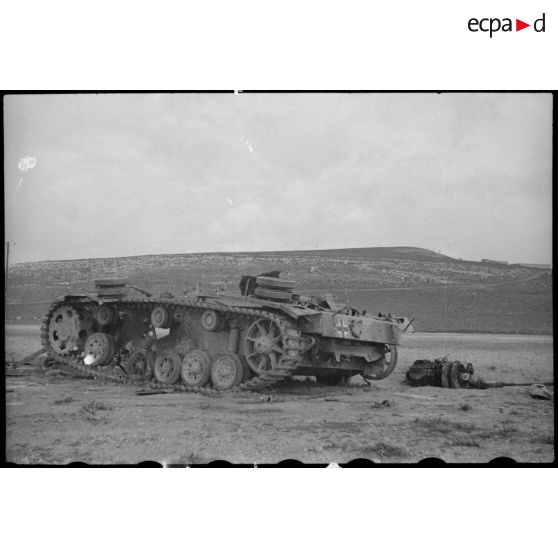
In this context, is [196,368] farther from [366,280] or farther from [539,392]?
[539,392]

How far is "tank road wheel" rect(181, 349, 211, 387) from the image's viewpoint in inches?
424

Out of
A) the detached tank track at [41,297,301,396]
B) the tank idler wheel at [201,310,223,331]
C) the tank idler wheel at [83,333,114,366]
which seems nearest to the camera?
the detached tank track at [41,297,301,396]

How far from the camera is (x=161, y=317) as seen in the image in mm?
11328

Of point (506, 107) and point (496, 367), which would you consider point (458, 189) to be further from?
point (496, 367)

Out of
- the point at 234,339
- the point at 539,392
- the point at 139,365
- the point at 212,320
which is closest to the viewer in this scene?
the point at 539,392

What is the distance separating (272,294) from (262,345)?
75cm

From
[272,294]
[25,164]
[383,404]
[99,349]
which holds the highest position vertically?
[25,164]

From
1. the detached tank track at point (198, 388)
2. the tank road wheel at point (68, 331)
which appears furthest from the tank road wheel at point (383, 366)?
the tank road wheel at point (68, 331)

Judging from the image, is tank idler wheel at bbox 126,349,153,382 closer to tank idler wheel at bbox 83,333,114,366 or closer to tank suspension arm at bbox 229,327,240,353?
tank idler wheel at bbox 83,333,114,366

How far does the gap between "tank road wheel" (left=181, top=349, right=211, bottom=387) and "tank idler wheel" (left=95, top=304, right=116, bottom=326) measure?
1787mm

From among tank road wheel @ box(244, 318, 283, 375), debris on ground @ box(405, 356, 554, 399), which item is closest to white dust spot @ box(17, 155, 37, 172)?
tank road wheel @ box(244, 318, 283, 375)

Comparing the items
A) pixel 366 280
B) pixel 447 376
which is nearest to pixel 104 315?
pixel 366 280

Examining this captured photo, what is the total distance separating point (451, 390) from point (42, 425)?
18.7 feet

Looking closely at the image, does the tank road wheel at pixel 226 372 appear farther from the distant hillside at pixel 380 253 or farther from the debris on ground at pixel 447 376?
the debris on ground at pixel 447 376
